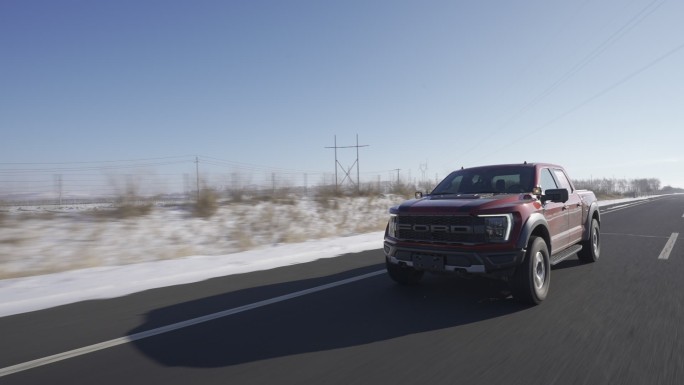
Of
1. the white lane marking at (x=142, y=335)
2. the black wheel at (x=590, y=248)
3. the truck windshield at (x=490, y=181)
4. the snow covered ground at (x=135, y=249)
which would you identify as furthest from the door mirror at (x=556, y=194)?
the snow covered ground at (x=135, y=249)

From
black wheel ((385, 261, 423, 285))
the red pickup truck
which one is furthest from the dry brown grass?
the red pickup truck

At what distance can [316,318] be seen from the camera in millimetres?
4629

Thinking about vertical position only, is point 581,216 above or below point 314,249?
above

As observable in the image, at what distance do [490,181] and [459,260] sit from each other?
77.0 inches

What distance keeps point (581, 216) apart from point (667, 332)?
12.1 ft

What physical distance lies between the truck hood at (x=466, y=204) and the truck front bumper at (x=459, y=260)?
1.63 ft

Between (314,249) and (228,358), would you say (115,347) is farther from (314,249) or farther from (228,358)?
(314,249)

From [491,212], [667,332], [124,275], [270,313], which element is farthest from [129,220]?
[667,332]

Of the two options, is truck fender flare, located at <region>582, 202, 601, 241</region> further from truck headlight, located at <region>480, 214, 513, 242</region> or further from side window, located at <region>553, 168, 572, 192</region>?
truck headlight, located at <region>480, 214, 513, 242</region>

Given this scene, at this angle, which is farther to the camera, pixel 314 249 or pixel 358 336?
pixel 314 249

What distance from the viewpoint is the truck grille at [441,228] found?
4863 millimetres

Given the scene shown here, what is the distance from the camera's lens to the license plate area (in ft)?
16.4

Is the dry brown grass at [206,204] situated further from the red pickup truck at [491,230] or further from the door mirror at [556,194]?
the door mirror at [556,194]

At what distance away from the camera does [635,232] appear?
1256cm
